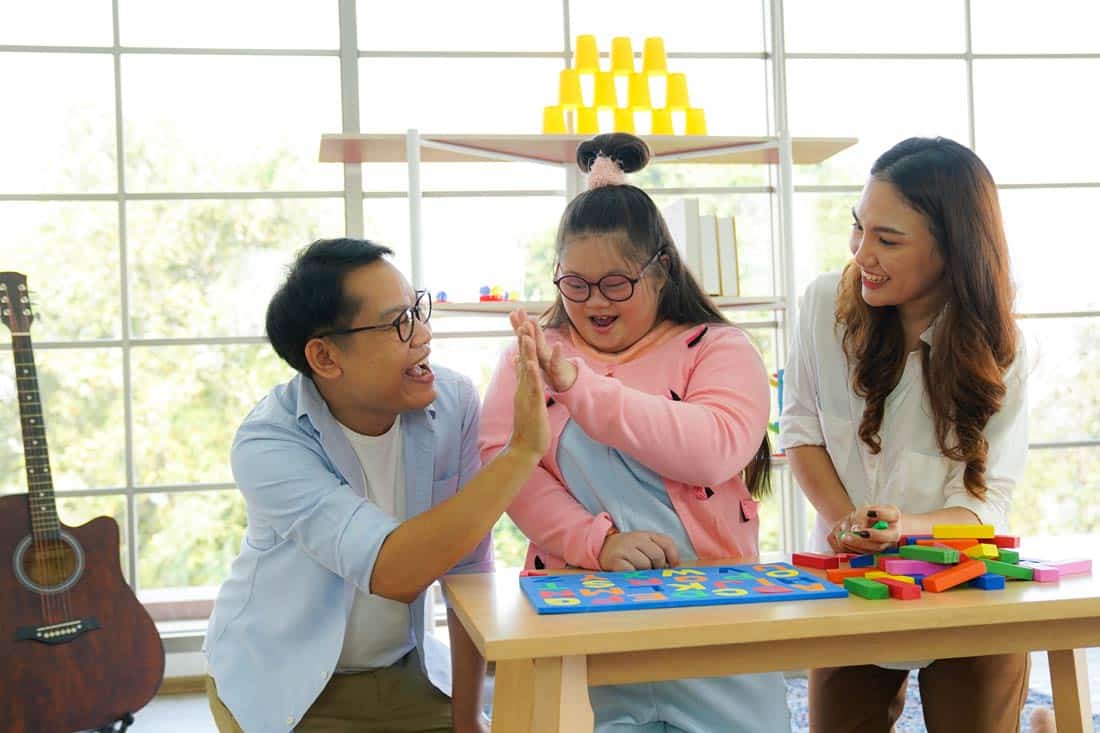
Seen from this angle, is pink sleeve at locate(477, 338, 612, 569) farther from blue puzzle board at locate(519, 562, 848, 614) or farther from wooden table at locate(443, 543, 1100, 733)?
wooden table at locate(443, 543, 1100, 733)

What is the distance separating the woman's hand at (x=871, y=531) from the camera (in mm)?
1483

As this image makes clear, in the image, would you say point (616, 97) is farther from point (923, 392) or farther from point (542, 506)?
point (542, 506)

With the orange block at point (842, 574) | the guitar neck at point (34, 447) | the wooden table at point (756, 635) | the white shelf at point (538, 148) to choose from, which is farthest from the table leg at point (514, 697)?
the white shelf at point (538, 148)

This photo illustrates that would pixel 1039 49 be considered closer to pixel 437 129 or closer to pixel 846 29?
pixel 846 29

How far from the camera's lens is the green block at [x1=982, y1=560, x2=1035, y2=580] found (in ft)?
4.55

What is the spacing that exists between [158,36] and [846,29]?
8.93 feet

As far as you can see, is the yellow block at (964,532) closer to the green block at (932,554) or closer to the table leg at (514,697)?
the green block at (932,554)

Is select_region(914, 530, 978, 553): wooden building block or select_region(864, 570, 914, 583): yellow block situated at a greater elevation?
select_region(914, 530, 978, 553): wooden building block

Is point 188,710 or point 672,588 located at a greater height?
point 672,588

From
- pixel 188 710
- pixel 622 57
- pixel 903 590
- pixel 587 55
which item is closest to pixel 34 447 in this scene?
pixel 188 710

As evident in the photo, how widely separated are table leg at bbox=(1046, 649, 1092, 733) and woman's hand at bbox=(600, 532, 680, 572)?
53 cm

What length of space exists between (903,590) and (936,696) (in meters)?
0.63

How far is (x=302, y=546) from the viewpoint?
168 centimetres

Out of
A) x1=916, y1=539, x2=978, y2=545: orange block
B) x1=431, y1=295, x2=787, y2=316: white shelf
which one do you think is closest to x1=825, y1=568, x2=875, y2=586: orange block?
x1=916, y1=539, x2=978, y2=545: orange block
